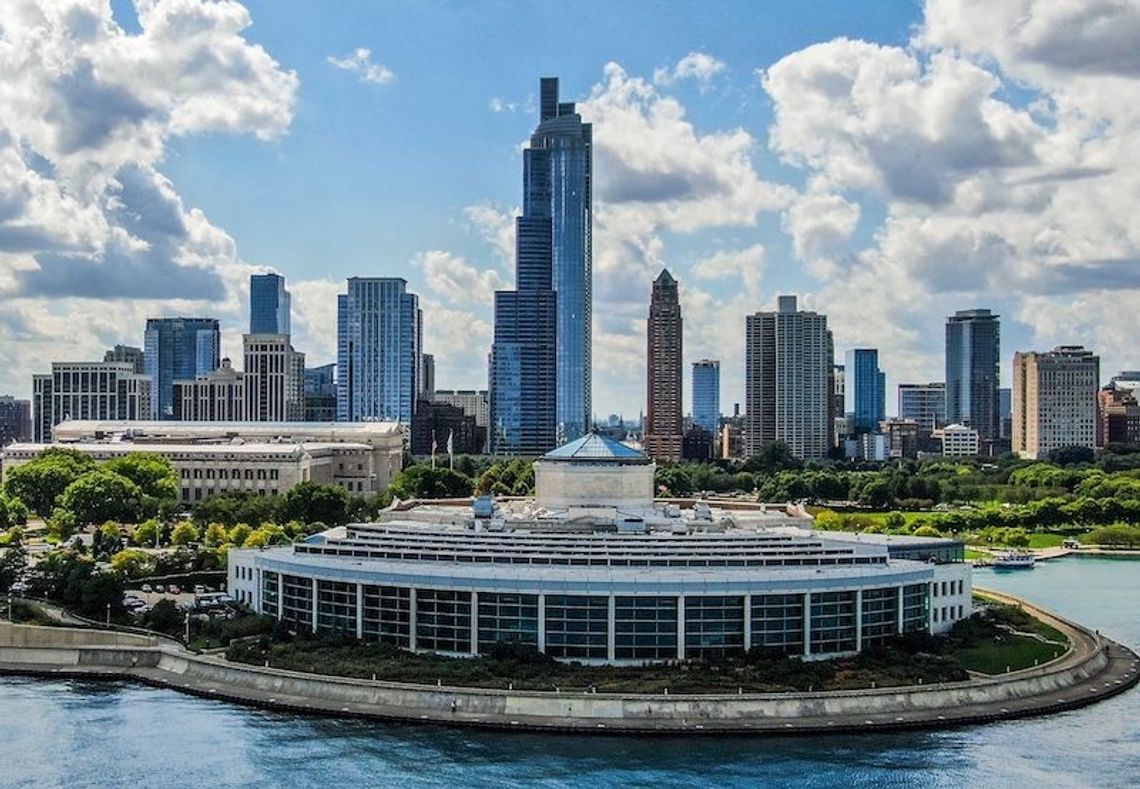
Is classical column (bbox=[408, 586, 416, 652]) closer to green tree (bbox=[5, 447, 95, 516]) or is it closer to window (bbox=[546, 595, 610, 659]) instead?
window (bbox=[546, 595, 610, 659])

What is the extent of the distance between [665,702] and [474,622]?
10230 millimetres

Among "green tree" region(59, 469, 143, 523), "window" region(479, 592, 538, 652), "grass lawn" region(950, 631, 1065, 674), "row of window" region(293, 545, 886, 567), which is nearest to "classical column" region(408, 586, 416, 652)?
"window" region(479, 592, 538, 652)

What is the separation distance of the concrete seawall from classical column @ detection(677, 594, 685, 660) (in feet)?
17.1

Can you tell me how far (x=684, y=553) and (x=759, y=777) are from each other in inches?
701

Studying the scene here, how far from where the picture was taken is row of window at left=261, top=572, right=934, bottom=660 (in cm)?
5619

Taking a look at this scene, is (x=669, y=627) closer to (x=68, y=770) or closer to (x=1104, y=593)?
(x=68, y=770)

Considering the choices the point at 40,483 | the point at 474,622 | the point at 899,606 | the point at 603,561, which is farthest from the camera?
the point at 40,483

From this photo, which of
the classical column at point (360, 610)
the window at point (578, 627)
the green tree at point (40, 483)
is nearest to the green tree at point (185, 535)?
the green tree at point (40, 483)

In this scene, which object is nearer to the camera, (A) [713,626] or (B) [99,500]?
(A) [713,626]

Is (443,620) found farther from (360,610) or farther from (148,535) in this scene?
(148,535)

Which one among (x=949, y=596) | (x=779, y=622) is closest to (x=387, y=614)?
(x=779, y=622)

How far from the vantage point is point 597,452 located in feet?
259

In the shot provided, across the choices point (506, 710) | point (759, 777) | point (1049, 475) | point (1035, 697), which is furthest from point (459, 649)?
point (1049, 475)

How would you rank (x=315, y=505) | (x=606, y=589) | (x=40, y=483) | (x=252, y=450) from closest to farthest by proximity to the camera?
1. (x=606, y=589)
2. (x=315, y=505)
3. (x=40, y=483)
4. (x=252, y=450)
